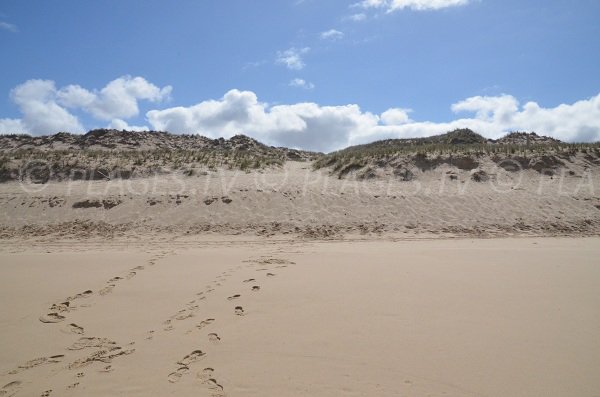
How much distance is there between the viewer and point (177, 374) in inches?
114

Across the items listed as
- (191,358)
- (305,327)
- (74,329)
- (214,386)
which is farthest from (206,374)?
(74,329)

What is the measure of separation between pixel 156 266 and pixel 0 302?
218 cm

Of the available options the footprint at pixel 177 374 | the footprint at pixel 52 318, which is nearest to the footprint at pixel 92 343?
the footprint at pixel 52 318

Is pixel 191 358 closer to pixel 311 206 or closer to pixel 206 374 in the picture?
pixel 206 374

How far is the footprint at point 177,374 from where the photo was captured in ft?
9.31

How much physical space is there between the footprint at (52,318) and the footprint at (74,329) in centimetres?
25

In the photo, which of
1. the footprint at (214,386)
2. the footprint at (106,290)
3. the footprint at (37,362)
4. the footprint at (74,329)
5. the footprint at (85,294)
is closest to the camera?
the footprint at (214,386)

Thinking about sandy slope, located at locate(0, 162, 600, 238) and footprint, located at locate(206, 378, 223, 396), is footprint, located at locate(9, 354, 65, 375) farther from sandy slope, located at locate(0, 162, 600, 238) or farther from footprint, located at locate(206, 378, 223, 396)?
sandy slope, located at locate(0, 162, 600, 238)

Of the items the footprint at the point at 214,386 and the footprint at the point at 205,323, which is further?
the footprint at the point at 205,323

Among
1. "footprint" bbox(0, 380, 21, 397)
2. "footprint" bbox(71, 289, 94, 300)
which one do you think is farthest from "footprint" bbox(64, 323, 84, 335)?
"footprint" bbox(71, 289, 94, 300)

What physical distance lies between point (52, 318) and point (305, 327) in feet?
9.20

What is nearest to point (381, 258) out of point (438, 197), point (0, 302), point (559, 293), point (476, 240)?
point (559, 293)

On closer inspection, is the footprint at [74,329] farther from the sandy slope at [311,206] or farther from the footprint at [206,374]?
the sandy slope at [311,206]

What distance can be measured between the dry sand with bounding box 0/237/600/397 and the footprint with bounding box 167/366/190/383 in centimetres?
1
